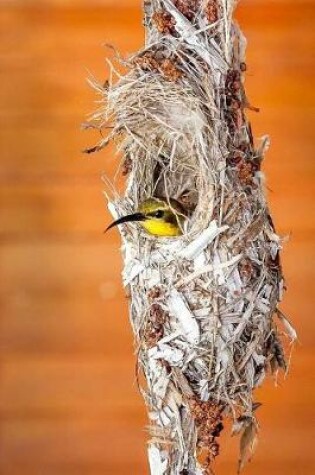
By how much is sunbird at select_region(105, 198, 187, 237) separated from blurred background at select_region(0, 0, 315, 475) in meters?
0.44

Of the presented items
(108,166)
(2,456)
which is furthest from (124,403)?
(108,166)

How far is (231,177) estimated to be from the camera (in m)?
0.98

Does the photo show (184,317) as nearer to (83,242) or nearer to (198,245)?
(198,245)

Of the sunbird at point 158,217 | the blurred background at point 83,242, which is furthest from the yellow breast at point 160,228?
the blurred background at point 83,242

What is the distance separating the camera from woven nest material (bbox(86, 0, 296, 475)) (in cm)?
97

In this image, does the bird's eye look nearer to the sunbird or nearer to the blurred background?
the sunbird

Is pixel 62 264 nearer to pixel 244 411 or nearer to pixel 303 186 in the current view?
pixel 303 186

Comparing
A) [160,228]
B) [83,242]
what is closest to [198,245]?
[160,228]

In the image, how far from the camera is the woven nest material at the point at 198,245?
38.2 inches

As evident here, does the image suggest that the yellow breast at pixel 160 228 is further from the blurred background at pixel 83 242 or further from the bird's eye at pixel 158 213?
the blurred background at pixel 83 242

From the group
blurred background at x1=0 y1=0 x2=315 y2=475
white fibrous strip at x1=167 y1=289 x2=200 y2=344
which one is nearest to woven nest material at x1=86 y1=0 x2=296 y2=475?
white fibrous strip at x1=167 y1=289 x2=200 y2=344

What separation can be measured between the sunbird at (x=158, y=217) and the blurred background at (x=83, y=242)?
437 millimetres

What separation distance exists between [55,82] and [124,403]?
0.55 meters

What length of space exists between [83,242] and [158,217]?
0.47 meters
